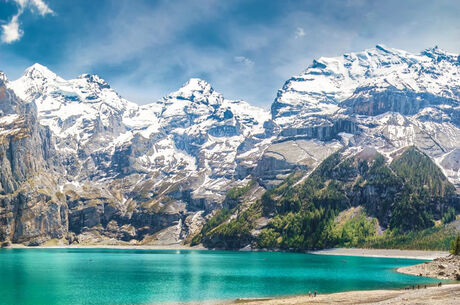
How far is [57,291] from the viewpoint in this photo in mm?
115500

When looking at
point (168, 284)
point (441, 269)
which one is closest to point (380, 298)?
point (441, 269)

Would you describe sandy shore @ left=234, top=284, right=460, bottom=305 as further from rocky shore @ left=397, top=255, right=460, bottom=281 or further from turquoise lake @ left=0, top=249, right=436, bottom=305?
rocky shore @ left=397, top=255, right=460, bottom=281

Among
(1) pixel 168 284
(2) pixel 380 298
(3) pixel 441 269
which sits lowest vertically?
(1) pixel 168 284

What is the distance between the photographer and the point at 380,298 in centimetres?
9600

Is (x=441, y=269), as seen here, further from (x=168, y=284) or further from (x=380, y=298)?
(x=168, y=284)

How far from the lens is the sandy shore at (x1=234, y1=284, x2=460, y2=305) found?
A: 280 ft

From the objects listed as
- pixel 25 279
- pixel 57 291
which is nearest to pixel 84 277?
pixel 25 279

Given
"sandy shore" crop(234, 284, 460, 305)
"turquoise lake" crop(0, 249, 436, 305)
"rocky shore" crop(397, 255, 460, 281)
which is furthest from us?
"rocky shore" crop(397, 255, 460, 281)

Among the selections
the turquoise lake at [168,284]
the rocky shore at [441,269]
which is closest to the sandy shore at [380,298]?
the turquoise lake at [168,284]

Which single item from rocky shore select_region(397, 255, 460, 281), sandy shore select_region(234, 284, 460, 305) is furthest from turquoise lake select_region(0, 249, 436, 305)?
sandy shore select_region(234, 284, 460, 305)

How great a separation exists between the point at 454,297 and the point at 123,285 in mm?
84439

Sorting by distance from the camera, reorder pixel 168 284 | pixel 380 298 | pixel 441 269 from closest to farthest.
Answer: pixel 380 298
pixel 168 284
pixel 441 269

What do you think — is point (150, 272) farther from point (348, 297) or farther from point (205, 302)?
point (348, 297)

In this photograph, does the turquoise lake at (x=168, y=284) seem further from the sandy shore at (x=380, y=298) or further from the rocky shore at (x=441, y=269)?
the sandy shore at (x=380, y=298)
